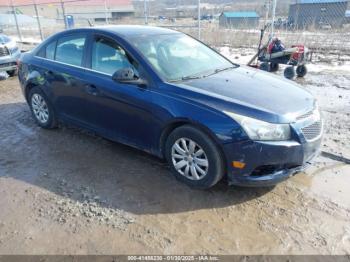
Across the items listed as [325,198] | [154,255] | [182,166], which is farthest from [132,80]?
[325,198]

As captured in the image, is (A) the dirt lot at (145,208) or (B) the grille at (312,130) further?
(B) the grille at (312,130)

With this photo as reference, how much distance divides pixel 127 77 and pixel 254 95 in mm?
1384

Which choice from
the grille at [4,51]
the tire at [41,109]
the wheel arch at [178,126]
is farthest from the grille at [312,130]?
the grille at [4,51]

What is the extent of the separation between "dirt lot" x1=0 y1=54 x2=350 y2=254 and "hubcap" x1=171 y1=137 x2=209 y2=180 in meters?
0.21

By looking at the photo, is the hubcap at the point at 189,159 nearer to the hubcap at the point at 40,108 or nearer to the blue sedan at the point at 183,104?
the blue sedan at the point at 183,104

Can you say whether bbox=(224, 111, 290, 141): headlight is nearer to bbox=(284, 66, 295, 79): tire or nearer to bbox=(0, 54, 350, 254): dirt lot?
bbox=(0, 54, 350, 254): dirt lot

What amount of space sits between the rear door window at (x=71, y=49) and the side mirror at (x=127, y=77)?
98 centimetres

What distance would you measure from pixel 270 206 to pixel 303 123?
0.88 meters

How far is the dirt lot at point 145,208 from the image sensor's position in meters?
2.75

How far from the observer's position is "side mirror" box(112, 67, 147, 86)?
3.59 m

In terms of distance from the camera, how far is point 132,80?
3.63m

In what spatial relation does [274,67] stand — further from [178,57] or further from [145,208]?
[145,208]

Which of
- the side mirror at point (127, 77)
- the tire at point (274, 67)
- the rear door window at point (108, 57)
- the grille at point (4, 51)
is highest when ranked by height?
the rear door window at point (108, 57)

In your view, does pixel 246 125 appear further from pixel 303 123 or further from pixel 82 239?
pixel 82 239
